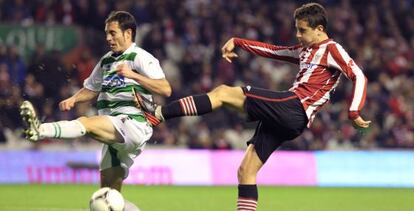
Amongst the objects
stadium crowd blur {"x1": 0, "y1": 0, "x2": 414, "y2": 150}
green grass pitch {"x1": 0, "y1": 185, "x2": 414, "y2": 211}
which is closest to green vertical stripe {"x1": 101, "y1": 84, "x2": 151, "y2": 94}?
green grass pitch {"x1": 0, "y1": 185, "x2": 414, "y2": 211}

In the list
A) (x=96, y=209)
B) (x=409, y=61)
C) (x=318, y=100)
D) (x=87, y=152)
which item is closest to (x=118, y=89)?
(x=96, y=209)

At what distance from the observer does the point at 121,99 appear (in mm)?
8930

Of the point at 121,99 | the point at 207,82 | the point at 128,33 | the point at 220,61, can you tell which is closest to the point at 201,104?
the point at 121,99

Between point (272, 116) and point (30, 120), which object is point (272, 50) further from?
point (30, 120)

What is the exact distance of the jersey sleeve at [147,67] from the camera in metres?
8.72

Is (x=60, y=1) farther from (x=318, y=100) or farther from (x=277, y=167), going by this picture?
(x=318, y=100)

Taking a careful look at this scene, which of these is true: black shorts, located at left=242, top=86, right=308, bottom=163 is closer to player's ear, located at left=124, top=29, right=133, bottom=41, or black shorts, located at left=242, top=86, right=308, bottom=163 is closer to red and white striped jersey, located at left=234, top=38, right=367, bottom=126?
red and white striped jersey, located at left=234, top=38, right=367, bottom=126

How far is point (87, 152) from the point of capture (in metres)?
17.8

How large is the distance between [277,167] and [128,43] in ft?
32.4

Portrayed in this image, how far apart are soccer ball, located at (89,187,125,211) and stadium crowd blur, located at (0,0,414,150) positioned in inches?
369

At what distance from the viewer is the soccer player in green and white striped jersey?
340 inches

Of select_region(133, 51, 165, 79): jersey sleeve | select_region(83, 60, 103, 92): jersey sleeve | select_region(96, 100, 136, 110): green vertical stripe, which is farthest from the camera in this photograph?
select_region(83, 60, 103, 92): jersey sleeve

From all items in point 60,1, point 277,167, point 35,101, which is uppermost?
point 60,1

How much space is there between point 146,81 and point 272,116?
114 cm
